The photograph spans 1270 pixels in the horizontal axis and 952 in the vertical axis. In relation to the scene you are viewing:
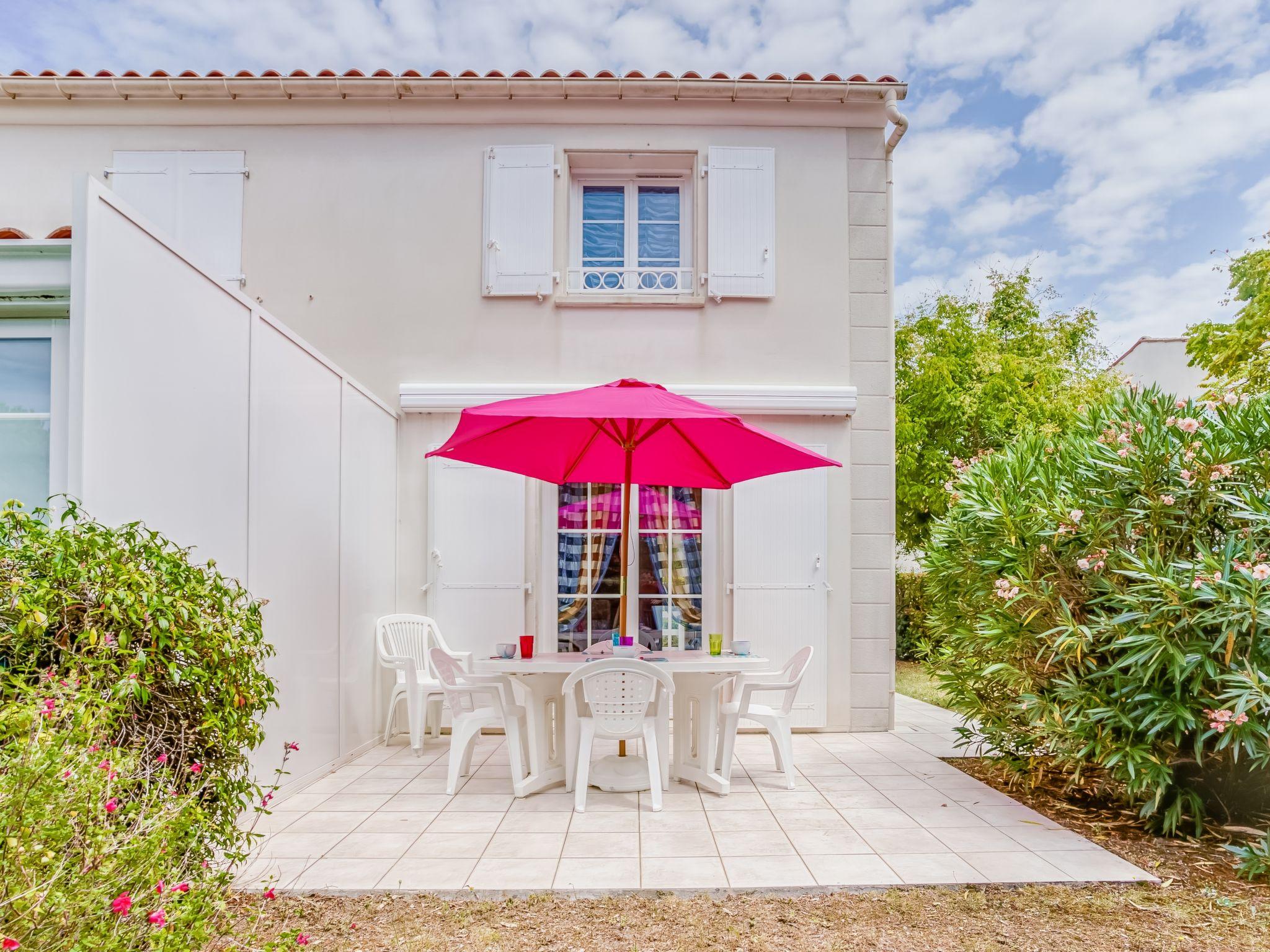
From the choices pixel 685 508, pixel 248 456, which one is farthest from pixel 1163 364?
pixel 248 456

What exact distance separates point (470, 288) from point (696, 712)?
4.01 m

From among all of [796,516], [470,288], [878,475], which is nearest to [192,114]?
[470,288]

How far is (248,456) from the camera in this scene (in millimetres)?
4309

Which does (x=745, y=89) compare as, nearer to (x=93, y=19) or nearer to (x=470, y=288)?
(x=470, y=288)

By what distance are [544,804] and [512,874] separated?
44.9 inches

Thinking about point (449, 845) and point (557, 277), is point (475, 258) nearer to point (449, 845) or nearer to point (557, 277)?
point (557, 277)

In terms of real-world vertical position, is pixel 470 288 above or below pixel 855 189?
below

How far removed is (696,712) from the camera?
525cm

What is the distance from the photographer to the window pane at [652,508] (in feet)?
22.7

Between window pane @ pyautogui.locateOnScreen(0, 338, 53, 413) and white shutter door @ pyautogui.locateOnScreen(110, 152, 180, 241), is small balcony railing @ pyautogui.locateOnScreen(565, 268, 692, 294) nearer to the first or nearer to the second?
white shutter door @ pyautogui.locateOnScreen(110, 152, 180, 241)

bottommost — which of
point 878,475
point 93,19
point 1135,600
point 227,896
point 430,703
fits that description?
point 430,703

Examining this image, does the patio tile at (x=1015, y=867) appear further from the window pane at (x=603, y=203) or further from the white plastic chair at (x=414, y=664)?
the window pane at (x=603, y=203)

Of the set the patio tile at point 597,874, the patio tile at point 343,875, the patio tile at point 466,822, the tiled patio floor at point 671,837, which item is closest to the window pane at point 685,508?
the tiled patio floor at point 671,837

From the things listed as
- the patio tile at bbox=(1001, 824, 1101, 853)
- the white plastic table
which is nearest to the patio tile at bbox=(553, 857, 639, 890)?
the white plastic table
